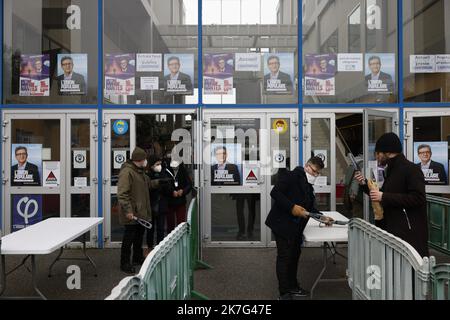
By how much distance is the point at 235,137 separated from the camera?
6809 mm

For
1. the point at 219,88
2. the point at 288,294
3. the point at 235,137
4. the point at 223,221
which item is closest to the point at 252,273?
the point at 288,294

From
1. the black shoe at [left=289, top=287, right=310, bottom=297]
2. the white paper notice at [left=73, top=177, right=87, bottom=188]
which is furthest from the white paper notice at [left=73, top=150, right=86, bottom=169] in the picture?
the black shoe at [left=289, top=287, right=310, bottom=297]

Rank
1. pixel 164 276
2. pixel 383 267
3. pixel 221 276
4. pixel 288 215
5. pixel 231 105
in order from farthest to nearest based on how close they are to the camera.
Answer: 1. pixel 231 105
2. pixel 221 276
3. pixel 288 215
4. pixel 383 267
5. pixel 164 276

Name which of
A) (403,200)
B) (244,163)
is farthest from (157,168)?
(403,200)

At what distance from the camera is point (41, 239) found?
4.20 metres

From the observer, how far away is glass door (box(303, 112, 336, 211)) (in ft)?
22.1

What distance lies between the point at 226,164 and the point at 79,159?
2556mm

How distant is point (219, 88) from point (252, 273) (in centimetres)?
321

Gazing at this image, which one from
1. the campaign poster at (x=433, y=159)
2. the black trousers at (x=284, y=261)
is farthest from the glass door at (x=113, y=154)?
the campaign poster at (x=433, y=159)

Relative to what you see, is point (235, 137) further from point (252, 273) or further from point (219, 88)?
point (252, 273)

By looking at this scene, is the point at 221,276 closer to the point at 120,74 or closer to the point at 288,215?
the point at 288,215

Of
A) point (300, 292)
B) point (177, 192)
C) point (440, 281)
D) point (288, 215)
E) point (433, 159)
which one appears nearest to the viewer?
point (440, 281)

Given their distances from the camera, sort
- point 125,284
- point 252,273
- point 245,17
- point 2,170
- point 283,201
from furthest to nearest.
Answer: point 245,17 → point 2,170 → point 252,273 → point 283,201 → point 125,284

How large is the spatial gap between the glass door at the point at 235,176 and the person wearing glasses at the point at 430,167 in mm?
2679
